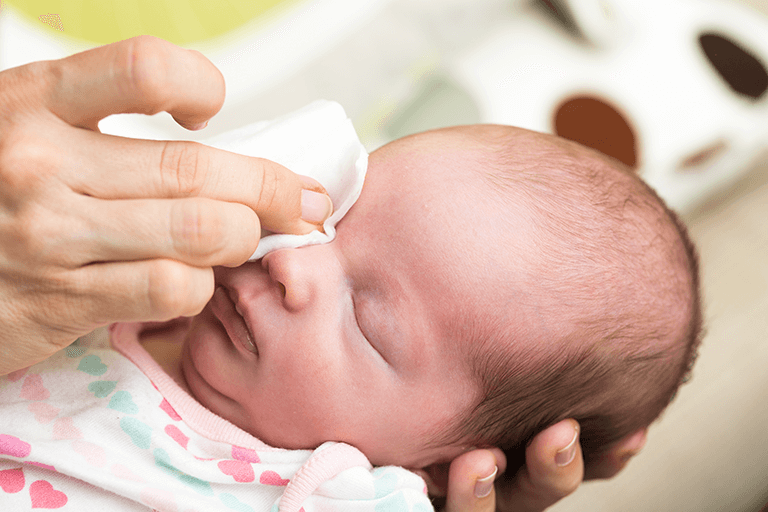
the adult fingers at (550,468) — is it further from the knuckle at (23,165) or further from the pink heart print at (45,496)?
the knuckle at (23,165)

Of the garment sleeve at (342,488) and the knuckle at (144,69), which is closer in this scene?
the knuckle at (144,69)

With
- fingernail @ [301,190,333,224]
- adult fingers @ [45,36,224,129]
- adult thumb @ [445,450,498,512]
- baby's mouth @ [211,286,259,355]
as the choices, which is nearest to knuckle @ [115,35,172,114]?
adult fingers @ [45,36,224,129]

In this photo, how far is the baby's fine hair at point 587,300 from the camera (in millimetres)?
1025

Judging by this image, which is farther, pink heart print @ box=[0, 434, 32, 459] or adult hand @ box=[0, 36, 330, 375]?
pink heart print @ box=[0, 434, 32, 459]

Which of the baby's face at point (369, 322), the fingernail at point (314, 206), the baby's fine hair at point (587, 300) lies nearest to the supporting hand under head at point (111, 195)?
the fingernail at point (314, 206)

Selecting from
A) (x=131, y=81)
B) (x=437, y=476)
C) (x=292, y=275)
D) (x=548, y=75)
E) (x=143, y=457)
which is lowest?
(x=437, y=476)

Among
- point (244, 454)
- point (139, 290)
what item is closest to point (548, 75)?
point (244, 454)

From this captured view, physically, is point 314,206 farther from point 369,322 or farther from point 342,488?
point 342,488

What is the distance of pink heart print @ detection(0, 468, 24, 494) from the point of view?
0.93 meters

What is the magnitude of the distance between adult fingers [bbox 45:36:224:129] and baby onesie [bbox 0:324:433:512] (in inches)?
21.0

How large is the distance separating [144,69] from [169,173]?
0.41 ft

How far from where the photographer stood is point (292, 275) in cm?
97

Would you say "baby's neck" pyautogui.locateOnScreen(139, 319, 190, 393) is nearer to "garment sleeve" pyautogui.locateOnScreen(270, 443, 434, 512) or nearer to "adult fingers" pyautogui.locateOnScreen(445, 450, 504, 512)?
"garment sleeve" pyautogui.locateOnScreen(270, 443, 434, 512)

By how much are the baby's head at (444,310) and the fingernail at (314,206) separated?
88mm
